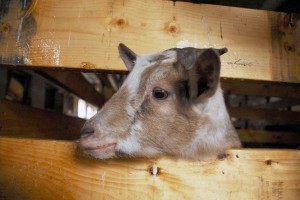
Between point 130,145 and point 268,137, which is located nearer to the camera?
point 130,145

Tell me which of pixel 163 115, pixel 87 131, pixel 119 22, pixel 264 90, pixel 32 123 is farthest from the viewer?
pixel 264 90

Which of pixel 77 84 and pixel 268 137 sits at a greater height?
pixel 77 84

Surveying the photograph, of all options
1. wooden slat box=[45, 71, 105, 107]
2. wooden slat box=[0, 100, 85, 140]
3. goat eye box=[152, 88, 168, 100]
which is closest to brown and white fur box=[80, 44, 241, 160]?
goat eye box=[152, 88, 168, 100]

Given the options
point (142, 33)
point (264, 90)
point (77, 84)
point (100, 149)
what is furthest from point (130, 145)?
point (264, 90)

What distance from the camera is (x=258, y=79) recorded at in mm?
1938

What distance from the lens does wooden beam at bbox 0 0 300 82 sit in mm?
1895

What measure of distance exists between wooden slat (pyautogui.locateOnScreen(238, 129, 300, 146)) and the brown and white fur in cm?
345

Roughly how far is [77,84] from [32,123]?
1.71 meters

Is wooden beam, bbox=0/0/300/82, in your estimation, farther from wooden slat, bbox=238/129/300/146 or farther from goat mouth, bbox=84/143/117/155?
wooden slat, bbox=238/129/300/146

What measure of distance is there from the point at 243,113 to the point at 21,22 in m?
4.19

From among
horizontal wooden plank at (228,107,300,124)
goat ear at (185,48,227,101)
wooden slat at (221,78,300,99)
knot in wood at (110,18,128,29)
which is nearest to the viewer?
goat ear at (185,48,227,101)

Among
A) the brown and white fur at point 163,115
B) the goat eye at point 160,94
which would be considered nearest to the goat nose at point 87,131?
the brown and white fur at point 163,115

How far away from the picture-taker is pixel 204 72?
1.56 meters

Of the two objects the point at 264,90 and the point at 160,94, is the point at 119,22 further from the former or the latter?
the point at 264,90
